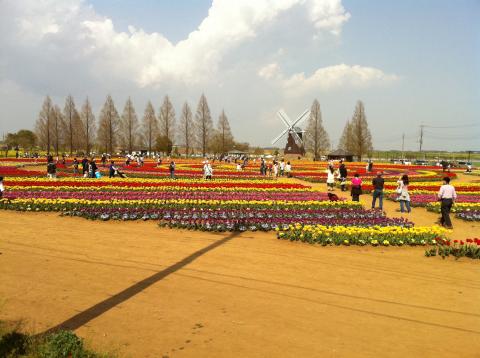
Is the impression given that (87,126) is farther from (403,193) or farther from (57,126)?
(403,193)

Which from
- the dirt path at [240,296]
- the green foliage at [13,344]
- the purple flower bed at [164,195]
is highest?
the purple flower bed at [164,195]

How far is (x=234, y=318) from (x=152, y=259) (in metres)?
3.30

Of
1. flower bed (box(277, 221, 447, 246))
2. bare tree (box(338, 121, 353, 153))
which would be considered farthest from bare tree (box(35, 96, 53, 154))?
flower bed (box(277, 221, 447, 246))

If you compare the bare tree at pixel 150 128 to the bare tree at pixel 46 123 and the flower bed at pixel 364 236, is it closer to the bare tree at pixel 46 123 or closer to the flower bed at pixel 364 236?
the bare tree at pixel 46 123

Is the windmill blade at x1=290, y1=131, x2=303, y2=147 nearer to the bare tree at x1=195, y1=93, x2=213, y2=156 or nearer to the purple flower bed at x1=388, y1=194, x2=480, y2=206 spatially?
the bare tree at x1=195, y1=93, x2=213, y2=156

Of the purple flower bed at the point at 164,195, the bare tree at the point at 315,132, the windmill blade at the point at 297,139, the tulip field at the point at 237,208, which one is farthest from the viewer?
the bare tree at the point at 315,132

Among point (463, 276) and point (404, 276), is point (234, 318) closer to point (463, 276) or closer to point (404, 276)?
point (404, 276)

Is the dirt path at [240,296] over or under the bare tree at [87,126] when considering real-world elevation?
under

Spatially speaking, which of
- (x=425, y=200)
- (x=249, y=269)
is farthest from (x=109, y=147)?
(x=249, y=269)

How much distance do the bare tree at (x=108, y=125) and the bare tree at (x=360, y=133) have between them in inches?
1999

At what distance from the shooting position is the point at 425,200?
1834 centimetres

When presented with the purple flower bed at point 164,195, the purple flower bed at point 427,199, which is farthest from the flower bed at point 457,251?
the purple flower bed at point 427,199

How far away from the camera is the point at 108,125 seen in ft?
273

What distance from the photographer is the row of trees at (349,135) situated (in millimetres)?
82188
